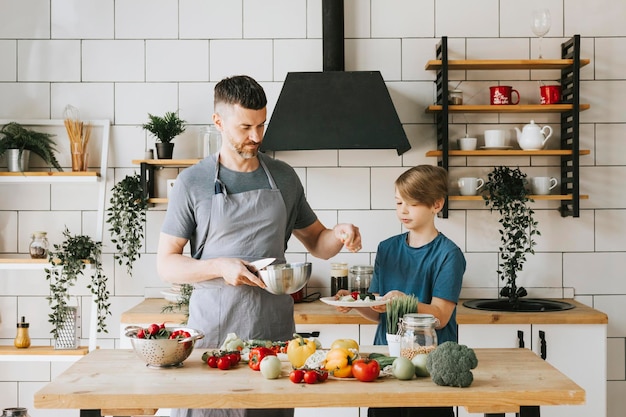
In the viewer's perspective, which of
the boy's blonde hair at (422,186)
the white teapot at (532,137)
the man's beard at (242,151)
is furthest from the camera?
the white teapot at (532,137)

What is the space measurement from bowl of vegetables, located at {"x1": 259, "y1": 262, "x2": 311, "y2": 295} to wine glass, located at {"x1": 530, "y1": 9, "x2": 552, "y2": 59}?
213 cm

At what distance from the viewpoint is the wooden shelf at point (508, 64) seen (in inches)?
149

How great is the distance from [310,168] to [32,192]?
4.68 ft

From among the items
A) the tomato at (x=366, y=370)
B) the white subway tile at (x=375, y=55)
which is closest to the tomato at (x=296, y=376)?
the tomato at (x=366, y=370)

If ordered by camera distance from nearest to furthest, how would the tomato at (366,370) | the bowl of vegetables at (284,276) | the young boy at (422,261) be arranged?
the tomato at (366,370)
the bowl of vegetables at (284,276)
the young boy at (422,261)

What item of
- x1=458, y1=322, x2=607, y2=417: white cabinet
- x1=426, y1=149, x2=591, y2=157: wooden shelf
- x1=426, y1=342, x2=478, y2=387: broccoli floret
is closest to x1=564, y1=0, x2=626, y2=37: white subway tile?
x1=426, y1=149, x2=591, y2=157: wooden shelf

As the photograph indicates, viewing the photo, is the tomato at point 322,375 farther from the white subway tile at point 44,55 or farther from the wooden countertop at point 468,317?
the white subway tile at point 44,55

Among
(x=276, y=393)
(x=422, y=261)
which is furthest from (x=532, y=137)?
(x=276, y=393)

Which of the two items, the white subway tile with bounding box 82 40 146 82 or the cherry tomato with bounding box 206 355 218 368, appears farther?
the white subway tile with bounding box 82 40 146 82

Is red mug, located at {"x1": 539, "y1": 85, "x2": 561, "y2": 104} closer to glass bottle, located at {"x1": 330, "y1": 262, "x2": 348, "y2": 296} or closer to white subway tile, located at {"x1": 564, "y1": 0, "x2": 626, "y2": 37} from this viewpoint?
white subway tile, located at {"x1": 564, "y1": 0, "x2": 626, "y2": 37}

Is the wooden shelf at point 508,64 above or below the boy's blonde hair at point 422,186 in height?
above

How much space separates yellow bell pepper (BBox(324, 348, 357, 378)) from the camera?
205cm

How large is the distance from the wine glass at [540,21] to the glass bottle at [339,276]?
1.46 meters

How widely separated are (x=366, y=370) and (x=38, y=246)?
7.80 feet
